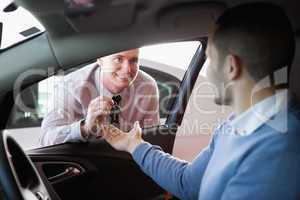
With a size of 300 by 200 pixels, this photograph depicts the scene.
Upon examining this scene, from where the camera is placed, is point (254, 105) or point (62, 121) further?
point (62, 121)

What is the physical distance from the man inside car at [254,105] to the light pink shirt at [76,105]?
841mm

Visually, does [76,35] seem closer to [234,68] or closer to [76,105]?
[234,68]

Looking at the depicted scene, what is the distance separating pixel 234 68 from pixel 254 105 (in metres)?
0.13

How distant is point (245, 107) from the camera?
5.11ft

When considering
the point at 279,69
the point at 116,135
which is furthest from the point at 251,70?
the point at 116,135

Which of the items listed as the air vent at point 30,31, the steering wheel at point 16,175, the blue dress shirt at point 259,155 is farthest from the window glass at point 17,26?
the blue dress shirt at point 259,155

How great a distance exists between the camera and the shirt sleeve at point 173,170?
1835mm

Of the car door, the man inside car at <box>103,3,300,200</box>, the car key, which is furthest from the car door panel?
the man inside car at <box>103,3,300,200</box>

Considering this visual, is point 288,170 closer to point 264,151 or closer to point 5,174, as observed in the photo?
point 264,151

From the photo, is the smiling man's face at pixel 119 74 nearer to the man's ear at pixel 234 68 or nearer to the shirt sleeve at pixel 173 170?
the shirt sleeve at pixel 173 170

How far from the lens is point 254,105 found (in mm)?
1536

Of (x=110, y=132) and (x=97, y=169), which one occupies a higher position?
(x=110, y=132)

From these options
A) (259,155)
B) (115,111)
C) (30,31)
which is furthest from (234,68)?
(115,111)

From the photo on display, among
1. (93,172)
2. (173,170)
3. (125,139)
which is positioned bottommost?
(93,172)
